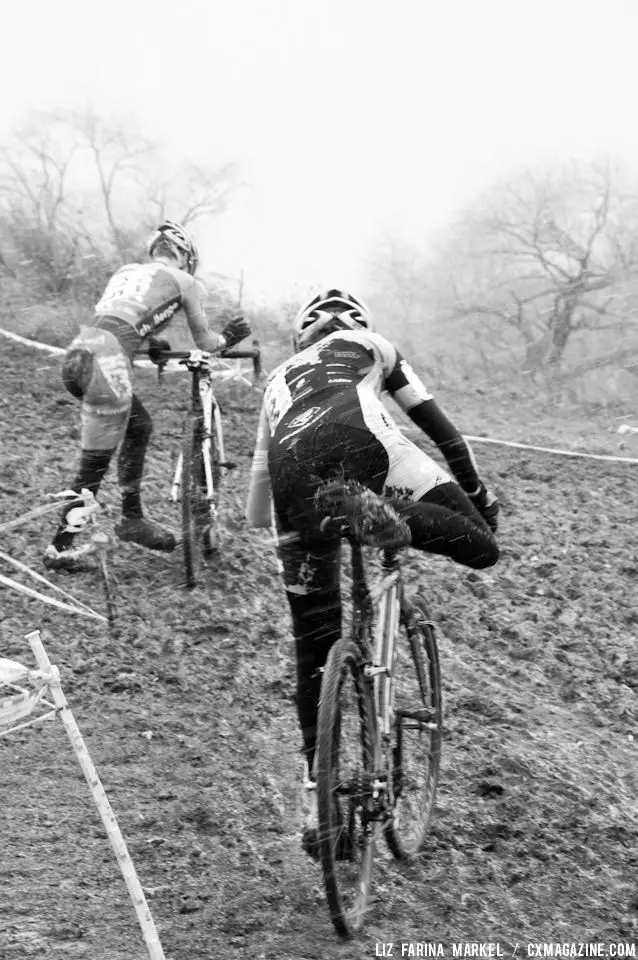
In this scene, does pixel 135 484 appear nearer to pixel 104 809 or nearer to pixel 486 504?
pixel 486 504

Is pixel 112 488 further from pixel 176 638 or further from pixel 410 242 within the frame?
pixel 410 242

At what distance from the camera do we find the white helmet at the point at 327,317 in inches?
132

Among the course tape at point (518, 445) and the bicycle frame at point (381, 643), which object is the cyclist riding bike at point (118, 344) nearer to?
the bicycle frame at point (381, 643)

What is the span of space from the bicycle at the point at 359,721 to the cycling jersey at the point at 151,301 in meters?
2.92

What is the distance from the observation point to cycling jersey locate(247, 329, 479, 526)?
9.86ft

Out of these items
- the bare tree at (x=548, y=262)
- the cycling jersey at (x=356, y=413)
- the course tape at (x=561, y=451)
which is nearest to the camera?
the cycling jersey at (x=356, y=413)

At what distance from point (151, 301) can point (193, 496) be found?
122cm

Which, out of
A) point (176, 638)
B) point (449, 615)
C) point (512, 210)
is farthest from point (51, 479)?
point (512, 210)

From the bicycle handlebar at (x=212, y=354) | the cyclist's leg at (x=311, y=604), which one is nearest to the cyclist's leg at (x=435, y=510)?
the cyclist's leg at (x=311, y=604)

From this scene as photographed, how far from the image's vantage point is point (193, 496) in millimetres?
5391

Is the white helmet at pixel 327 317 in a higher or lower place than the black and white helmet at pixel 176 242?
lower

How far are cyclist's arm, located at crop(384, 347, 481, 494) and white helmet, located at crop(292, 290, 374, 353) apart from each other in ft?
0.77

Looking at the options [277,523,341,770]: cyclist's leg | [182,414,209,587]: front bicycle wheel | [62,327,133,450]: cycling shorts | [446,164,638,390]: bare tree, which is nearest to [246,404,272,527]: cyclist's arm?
[277,523,341,770]: cyclist's leg

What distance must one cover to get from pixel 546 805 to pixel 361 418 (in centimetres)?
177
